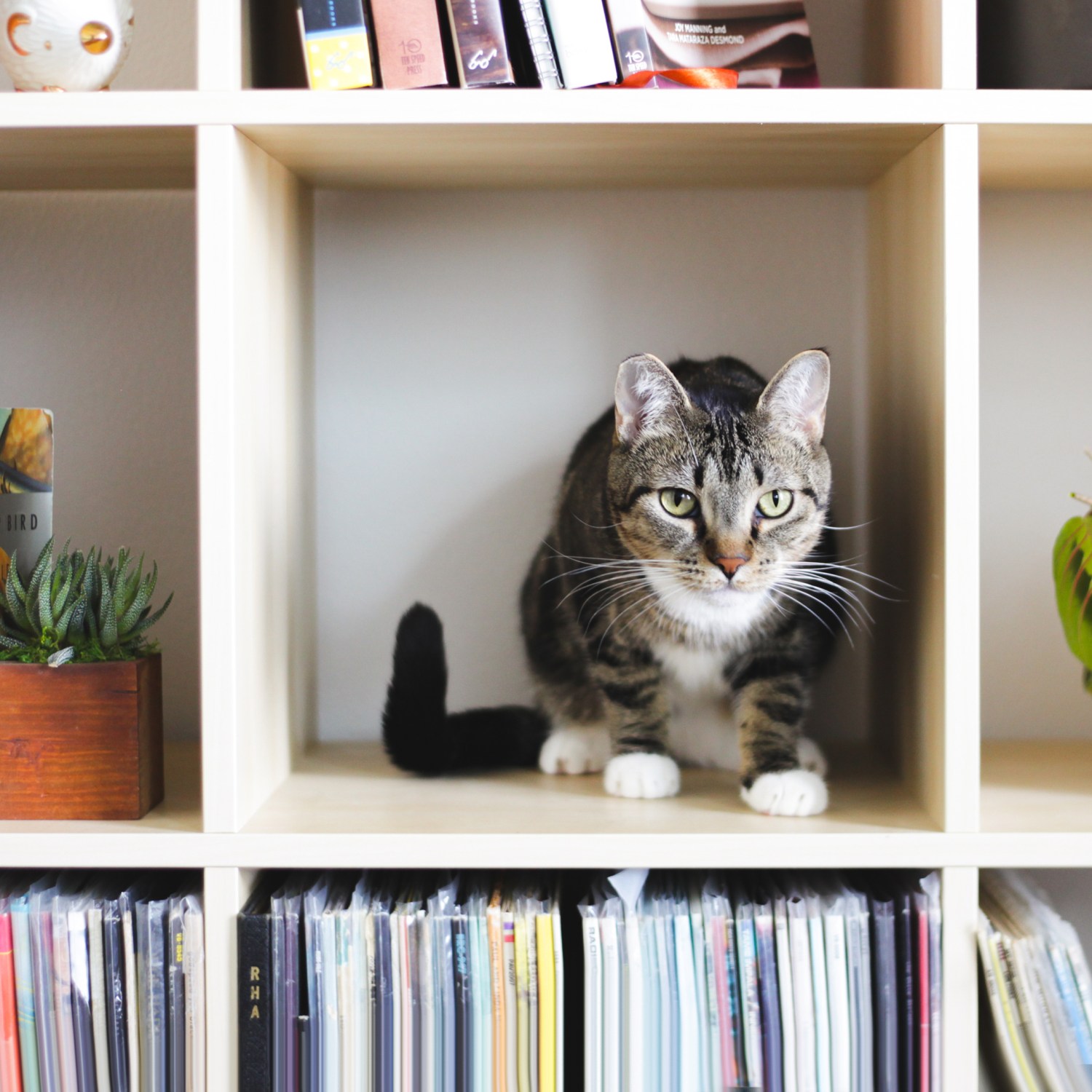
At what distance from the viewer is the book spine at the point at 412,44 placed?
Result: 850 millimetres

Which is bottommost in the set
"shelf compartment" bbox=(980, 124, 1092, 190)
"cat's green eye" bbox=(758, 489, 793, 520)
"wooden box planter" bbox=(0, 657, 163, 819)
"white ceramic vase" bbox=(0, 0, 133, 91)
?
"wooden box planter" bbox=(0, 657, 163, 819)

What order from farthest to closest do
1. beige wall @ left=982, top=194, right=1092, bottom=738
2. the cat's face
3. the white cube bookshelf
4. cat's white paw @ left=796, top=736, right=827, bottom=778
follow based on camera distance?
beige wall @ left=982, top=194, right=1092, bottom=738 < cat's white paw @ left=796, top=736, right=827, bottom=778 < the cat's face < the white cube bookshelf

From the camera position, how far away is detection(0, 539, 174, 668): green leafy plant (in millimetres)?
852

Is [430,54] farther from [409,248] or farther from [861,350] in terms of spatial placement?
[861,350]

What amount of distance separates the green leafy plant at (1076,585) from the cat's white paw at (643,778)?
387 millimetres

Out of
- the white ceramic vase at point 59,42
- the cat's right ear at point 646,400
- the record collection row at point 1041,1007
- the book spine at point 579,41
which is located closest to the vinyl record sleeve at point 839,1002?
the record collection row at point 1041,1007

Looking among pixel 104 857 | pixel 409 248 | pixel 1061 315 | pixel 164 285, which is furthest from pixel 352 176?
pixel 1061 315

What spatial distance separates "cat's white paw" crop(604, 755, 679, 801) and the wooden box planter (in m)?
0.41

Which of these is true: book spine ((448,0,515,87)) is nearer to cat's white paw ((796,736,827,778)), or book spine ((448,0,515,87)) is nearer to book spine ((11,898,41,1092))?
cat's white paw ((796,736,827,778))

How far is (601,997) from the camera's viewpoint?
81 cm

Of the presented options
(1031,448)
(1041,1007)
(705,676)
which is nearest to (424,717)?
(705,676)

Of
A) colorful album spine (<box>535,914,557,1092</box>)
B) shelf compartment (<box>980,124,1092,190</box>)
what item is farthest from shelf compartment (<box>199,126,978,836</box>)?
colorful album spine (<box>535,914,557,1092</box>)

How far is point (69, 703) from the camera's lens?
839 mm

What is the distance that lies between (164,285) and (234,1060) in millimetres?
813
